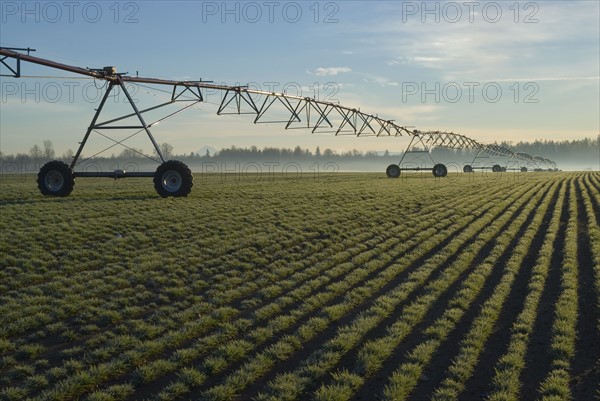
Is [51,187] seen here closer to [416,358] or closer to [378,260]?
[378,260]

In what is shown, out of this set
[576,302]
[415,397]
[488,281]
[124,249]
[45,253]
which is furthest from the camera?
[124,249]

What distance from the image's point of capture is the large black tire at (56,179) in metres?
24.6

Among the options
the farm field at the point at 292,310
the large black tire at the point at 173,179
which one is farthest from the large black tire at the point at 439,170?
the large black tire at the point at 173,179

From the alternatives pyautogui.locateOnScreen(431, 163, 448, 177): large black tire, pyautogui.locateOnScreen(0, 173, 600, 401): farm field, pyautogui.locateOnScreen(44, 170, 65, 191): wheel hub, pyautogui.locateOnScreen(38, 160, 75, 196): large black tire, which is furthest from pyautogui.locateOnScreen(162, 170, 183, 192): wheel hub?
pyautogui.locateOnScreen(431, 163, 448, 177): large black tire

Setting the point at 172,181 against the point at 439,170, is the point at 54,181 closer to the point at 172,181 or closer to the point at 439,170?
the point at 172,181

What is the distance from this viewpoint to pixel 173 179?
80.9 ft

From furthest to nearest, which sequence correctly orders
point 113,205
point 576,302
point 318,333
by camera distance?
point 113,205, point 576,302, point 318,333

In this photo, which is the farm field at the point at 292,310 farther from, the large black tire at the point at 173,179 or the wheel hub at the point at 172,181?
the wheel hub at the point at 172,181

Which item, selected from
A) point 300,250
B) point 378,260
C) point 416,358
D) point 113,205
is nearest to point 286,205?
point 113,205

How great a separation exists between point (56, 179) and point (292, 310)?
20146 mm

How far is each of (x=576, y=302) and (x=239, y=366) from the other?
7074mm

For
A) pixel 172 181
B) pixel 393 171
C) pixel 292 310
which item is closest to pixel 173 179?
pixel 172 181

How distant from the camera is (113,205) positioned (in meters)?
23.0

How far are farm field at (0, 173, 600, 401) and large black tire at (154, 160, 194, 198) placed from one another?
450 cm
